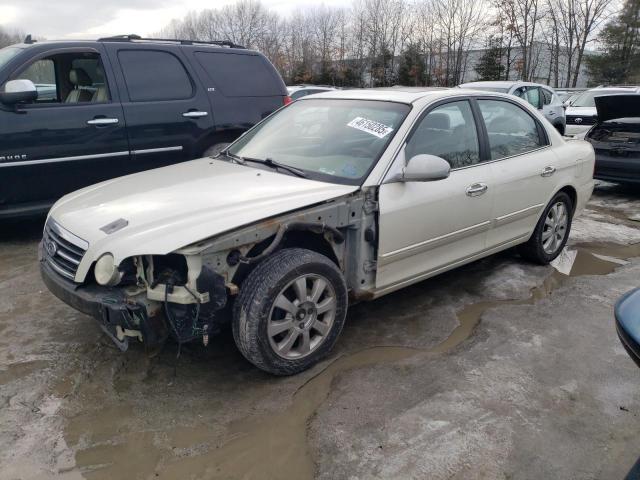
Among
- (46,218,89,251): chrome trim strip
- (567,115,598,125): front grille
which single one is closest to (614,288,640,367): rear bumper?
(46,218,89,251): chrome trim strip

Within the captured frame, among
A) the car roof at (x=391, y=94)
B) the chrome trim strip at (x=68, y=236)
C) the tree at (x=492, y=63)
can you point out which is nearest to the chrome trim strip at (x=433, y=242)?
the car roof at (x=391, y=94)

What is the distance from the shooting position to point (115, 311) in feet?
8.56

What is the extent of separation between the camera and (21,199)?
16.4 ft

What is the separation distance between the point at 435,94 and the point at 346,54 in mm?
41638

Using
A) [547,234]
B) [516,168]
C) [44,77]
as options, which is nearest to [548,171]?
[516,168]

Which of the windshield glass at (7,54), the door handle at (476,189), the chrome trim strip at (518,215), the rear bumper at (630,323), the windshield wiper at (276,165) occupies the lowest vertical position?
the chrome trim strip at (518,215)

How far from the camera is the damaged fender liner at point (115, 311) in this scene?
2623 millimetres

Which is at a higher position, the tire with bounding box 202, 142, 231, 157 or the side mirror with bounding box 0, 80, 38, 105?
the side mirror with bounding box 0, 80, 38, 105

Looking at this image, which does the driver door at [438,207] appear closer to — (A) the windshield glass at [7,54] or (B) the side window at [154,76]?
(B) the side window at [154,76]

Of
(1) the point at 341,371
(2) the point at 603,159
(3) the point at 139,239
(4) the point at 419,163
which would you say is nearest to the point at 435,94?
(4) the point at 419,163

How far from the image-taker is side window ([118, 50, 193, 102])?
5555 millimetres

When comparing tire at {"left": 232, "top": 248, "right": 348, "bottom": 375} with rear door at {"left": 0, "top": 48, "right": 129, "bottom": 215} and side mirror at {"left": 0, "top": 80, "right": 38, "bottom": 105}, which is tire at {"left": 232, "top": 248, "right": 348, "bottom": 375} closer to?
rear door at {"left": 0, "top": 48, "right": 129, "bottom": 215}

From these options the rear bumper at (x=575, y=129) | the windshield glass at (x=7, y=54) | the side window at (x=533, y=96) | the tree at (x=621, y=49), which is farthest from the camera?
the tree at (x=621, y=49)

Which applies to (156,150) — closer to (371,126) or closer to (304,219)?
(371,126)
